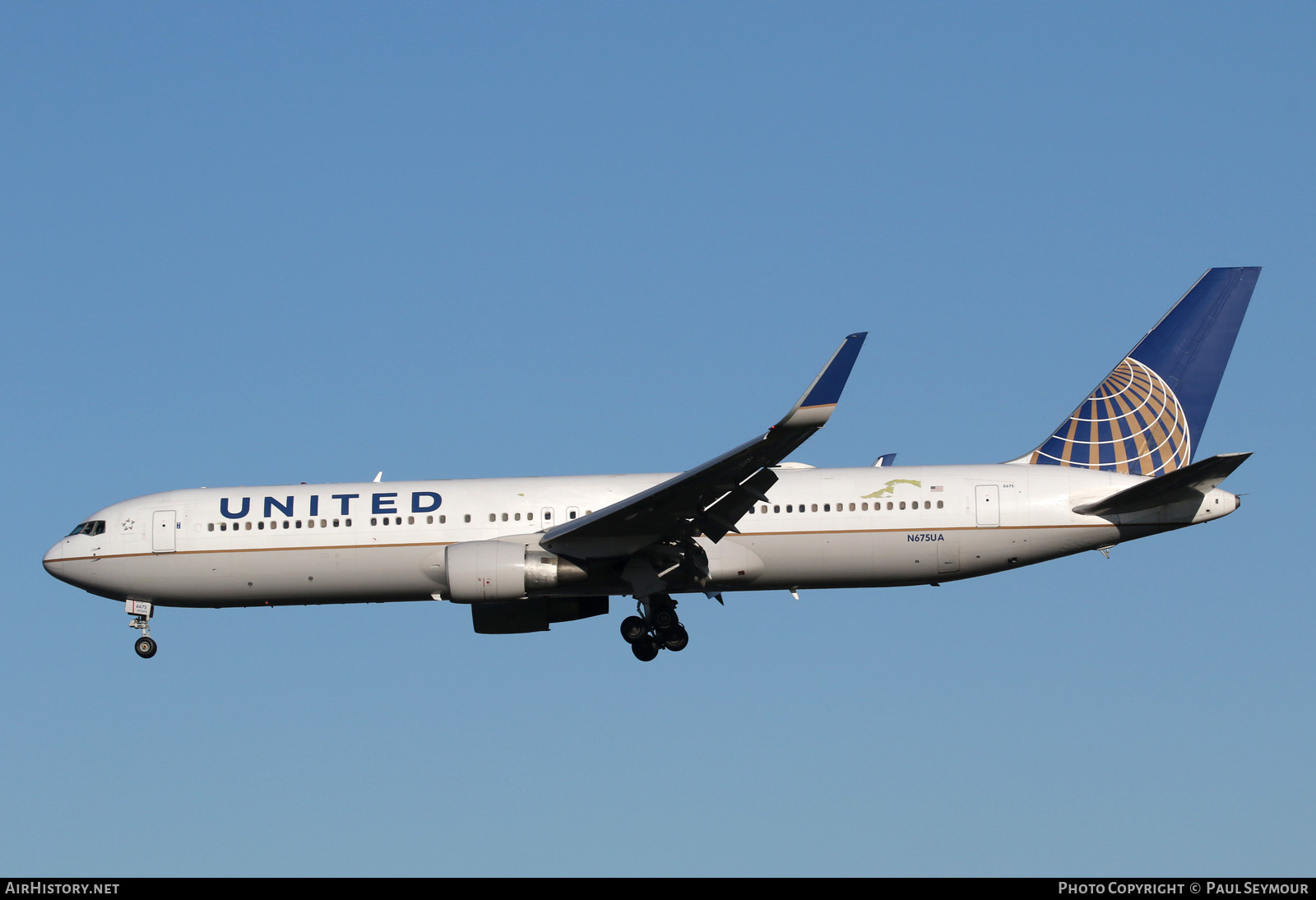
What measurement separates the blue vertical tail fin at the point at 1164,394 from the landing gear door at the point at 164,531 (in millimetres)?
17277

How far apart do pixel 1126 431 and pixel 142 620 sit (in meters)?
20.6

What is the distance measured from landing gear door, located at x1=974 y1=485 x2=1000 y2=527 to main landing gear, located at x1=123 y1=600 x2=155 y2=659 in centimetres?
1675

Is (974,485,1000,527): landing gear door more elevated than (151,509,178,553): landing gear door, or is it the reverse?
(151,509,178,553): landing gear door

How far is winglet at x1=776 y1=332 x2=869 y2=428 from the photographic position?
2253 centimetres

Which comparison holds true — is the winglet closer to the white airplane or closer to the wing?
the wing

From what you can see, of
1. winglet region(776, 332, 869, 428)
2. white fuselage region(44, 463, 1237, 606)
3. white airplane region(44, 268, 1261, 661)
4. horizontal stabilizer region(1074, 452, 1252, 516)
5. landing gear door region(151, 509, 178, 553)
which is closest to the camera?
winglet region(776, 332, 869, 428)

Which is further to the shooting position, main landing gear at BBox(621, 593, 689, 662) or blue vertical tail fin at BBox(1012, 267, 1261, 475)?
blue vertical tail fin at BBox(1012, 267, 1261, 475)

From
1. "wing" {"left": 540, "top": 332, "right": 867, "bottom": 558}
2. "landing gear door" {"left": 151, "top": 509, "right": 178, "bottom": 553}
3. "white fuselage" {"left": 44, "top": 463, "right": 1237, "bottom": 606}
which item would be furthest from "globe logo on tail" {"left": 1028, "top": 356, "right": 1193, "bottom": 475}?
"landing gear door" {"left": 151, "top": 509, "right": 178, "bottom": 553}

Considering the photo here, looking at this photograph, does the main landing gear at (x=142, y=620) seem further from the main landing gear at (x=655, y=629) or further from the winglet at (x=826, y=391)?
the winglet at (x=826, y=391)

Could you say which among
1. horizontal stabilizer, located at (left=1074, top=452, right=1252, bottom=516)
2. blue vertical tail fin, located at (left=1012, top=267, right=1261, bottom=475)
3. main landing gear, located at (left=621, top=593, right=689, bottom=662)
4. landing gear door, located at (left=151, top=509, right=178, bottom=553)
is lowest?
main landing gear, located at (left=621, top=593, right=689, bottom=662)

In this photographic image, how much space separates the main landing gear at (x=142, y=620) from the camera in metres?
30.5

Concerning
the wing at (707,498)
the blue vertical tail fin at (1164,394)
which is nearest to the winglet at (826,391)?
the wing at (707,498)
